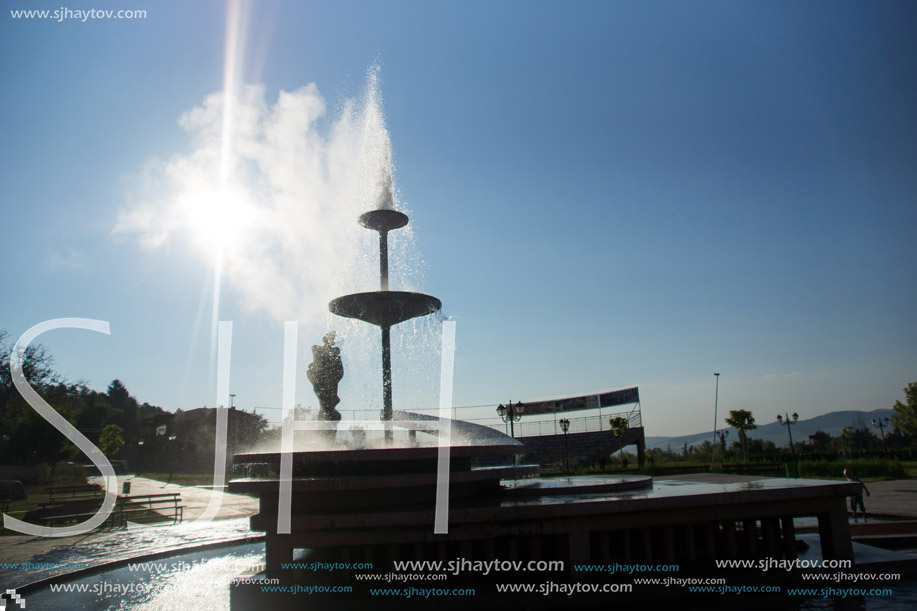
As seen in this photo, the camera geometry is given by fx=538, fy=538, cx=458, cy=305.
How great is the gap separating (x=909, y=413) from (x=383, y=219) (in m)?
45.9

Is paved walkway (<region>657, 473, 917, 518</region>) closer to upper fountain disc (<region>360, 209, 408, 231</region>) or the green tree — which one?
upper fountain disc (<region>360, 209, 408, 231</region>)

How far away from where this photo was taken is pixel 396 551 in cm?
680

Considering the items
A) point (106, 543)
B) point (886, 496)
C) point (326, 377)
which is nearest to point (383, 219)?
point (326, 377)

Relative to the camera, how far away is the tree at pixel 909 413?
131 ft

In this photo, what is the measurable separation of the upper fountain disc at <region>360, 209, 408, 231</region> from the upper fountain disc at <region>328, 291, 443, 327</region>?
98.7 inches

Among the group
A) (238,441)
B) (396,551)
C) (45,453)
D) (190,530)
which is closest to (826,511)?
(396,551)

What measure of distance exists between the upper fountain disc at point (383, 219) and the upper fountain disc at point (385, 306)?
251cm

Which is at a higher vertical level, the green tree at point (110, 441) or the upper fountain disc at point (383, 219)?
the upper fountain disc at point (383, 219)

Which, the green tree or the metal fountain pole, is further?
the green tree

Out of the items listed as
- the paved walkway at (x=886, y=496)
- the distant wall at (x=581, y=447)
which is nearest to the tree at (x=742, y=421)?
the distant wall at (x=581, y=447)

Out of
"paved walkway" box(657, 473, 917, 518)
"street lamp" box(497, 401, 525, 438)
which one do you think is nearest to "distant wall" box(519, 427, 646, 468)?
"street lamp" box(497, 401, 525, 438)

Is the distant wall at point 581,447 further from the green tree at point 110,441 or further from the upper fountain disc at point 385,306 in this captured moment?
the green tree at point 110,441

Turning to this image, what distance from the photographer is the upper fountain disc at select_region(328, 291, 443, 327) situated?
459 inches

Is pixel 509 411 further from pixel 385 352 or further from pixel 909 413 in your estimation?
pixel 909 413
